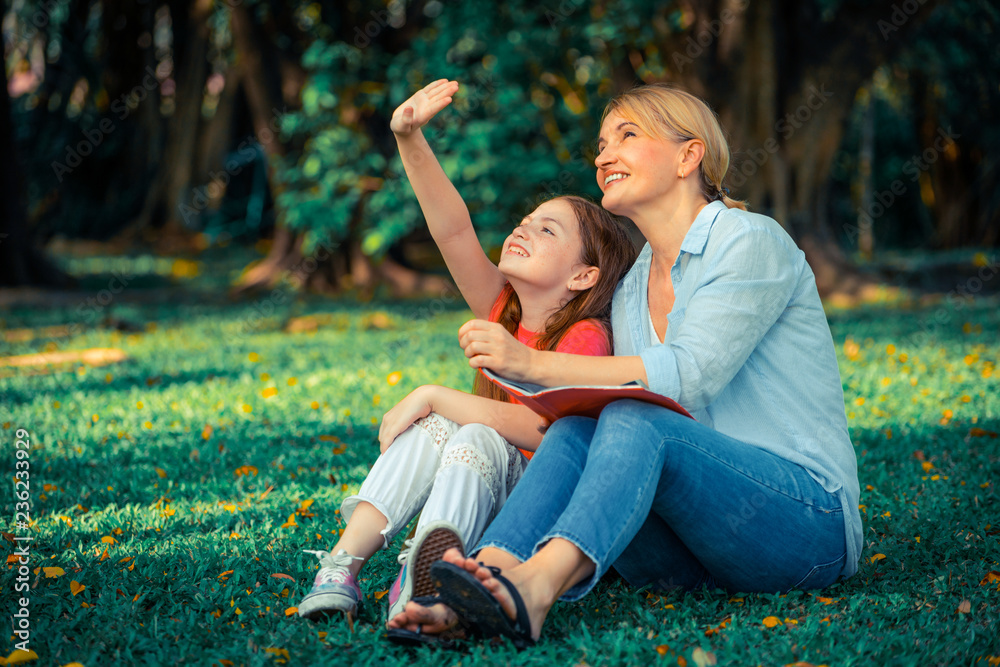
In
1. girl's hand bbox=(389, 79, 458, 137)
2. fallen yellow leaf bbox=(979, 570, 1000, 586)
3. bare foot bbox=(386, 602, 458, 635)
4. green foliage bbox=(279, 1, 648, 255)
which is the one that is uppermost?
green foliage bbox=(279, 1, 648, 255)

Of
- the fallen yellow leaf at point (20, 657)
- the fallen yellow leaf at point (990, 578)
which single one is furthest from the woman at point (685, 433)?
the fallen yellow leaf at point (20, 657)

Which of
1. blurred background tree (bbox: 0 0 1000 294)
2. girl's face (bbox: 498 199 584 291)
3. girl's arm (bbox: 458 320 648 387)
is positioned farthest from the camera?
blurred background tree (bbox: 0 0 1000 294)

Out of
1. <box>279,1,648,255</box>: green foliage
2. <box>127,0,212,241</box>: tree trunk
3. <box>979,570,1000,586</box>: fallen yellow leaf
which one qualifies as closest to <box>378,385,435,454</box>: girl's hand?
<box>979,570,1000,586</box>: fallen yellow leaf

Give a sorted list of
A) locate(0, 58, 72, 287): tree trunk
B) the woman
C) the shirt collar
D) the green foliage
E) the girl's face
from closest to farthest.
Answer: the woman
the shirt collar
the girl's face
the green foliage
locate(0, 58, 72, 287): tree trunk

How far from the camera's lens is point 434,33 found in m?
10.4

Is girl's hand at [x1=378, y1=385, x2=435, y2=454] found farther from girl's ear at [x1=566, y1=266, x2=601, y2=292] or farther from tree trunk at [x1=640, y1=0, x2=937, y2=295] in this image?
tree trunk at [x1=640, y1=0, x2=937, y2=295]

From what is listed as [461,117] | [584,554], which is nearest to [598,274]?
[584,554]

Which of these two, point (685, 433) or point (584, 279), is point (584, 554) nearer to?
point (685, 433)

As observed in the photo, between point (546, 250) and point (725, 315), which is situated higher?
point (546, 250)

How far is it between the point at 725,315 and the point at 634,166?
1.69 feet

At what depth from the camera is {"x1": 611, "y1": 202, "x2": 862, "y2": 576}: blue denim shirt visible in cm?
225

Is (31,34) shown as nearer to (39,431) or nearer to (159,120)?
(159,120)

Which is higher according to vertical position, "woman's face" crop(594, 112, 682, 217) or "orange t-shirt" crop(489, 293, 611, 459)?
"woman's face" crop(594, 112, 682, 217)

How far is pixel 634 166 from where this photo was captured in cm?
252
